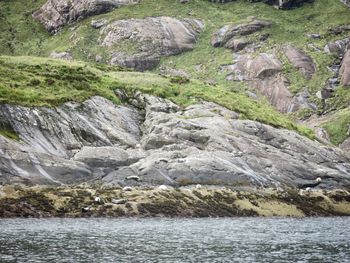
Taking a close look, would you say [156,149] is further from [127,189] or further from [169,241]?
[169,241]

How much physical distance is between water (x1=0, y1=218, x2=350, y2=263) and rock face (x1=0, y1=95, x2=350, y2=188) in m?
15.8

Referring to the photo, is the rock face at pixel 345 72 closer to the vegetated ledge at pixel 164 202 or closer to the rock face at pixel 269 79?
the rock face at pixel 269 79

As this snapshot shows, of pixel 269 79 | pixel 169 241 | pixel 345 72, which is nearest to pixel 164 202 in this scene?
pixel 169 241

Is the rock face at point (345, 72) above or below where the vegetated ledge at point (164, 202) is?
above

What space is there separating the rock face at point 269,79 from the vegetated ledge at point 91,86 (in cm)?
5029

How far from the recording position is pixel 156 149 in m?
97.0

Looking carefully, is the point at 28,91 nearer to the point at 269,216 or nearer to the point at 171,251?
the point at 269,216

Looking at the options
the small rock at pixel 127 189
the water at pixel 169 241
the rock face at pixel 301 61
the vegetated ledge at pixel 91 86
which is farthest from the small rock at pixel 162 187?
the rock face at pixel 301 61

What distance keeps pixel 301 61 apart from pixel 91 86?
10128cm

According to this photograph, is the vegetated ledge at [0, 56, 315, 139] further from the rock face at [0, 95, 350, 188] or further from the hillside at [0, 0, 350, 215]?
the rock face at [0, 95, 350, 188]

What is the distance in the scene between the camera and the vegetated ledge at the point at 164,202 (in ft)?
236

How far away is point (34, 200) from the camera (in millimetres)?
72000

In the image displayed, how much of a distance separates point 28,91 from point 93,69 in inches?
1290

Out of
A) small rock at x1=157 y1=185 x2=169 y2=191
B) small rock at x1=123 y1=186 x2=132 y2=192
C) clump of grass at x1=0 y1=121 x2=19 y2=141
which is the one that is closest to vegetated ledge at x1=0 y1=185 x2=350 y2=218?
small rock at x1=157 y1=185 x2=169 y2=191
